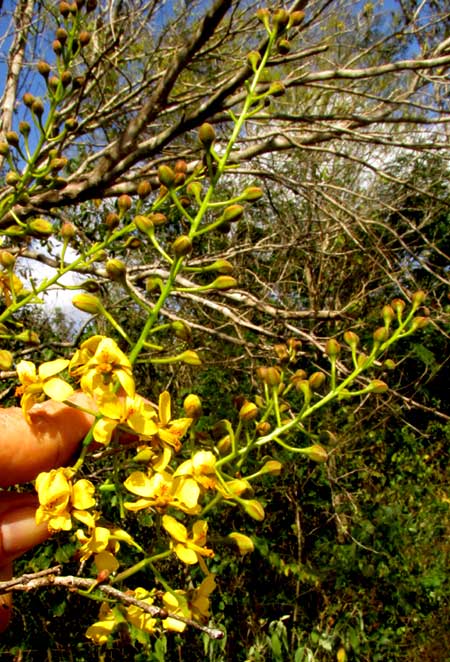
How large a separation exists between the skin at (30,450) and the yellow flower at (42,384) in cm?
2

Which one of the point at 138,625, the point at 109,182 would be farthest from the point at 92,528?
the point at 109,182

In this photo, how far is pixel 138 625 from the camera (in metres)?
0.75

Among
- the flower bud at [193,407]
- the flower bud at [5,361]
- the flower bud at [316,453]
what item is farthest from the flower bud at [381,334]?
the flower bud at [5,361]

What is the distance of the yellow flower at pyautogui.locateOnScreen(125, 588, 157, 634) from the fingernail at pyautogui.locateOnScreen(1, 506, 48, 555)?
0.53 feet

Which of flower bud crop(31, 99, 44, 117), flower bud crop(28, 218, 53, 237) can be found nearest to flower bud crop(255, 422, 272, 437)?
flower bud crop(28, 218, 53, 237)

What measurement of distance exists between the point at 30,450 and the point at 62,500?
0.11 m

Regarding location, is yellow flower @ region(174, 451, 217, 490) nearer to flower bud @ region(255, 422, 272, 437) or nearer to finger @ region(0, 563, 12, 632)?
flower bud @ region(255, 422, 272, 437)

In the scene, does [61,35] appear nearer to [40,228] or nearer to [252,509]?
[40,228]

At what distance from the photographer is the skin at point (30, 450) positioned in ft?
2.36

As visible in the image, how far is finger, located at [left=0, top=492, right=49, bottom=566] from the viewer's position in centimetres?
72

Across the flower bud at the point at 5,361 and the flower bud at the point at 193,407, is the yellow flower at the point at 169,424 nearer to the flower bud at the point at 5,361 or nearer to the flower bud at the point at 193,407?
the flower bud at the point at 193,407

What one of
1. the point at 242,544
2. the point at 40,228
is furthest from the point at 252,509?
the point at 40,228

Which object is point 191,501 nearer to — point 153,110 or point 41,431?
point 41,431

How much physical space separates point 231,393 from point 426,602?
6.78 feet
